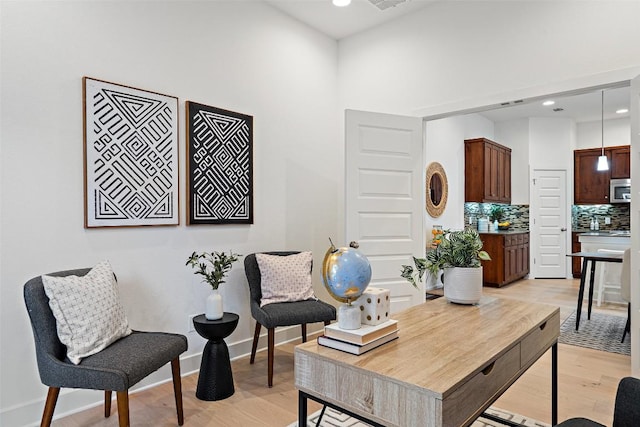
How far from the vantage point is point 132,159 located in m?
2.71

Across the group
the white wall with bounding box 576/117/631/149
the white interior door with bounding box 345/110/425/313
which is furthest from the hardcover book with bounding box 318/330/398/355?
the white wall with bounding box 576/117/631/149

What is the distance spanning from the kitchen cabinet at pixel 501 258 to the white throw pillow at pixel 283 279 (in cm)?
408

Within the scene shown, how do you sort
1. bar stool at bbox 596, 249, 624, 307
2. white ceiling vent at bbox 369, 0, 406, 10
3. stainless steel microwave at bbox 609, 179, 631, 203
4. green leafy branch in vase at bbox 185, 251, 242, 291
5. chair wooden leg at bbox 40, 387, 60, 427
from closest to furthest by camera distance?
chair wooden leg at bbox 40, 387, 60, 427 → green leafy branch in vase at bbox 185, 251, 242, 291 → white ceiling vent at bbox 369, 0, 406, 10 → bar stool at bbox 596, 249, 624, 307 → stainless steel microwave at bbox 609, 179, 631, 203

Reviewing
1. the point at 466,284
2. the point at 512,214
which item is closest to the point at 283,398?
the point at 466,284

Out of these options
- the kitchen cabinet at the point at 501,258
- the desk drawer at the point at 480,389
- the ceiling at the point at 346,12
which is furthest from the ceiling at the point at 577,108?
the desk drawer at the point at 480,389

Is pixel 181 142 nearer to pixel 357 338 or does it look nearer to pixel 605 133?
pixel 357 338

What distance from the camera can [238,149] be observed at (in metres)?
3.39

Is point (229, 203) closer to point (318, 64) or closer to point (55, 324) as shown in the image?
point (55, 324)

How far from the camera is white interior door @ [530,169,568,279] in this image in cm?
764

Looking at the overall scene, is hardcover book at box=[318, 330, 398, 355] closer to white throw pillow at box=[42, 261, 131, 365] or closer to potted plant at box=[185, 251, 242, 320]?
white throw pillow at box=[42, 261, 131, 365]

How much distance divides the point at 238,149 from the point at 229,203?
18.4 inches

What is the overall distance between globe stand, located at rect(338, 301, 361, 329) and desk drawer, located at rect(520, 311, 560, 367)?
2.38ft

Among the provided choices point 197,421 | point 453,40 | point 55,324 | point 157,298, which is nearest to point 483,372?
point 197,421

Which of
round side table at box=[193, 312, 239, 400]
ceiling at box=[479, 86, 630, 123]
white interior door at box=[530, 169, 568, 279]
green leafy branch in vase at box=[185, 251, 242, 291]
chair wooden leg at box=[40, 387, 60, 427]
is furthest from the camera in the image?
white interior door at box=[530, 169, 568, 279]
